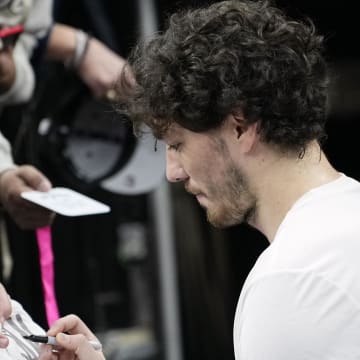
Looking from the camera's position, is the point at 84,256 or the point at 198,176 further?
the point at 84,256

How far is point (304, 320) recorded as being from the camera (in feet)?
4.51

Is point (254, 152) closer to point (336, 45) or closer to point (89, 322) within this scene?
point (89, 322)

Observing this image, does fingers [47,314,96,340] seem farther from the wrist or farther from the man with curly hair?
the wrist

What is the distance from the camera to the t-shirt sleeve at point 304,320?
1374 mm

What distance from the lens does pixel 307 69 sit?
1595 millimetres

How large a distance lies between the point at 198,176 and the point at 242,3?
29 cm

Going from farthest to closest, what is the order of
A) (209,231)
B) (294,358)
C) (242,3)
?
(209,231)
(242,3)
(294,358)

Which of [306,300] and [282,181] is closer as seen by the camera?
[306,300]

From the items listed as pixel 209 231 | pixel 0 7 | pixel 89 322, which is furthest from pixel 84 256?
pixel 0 7

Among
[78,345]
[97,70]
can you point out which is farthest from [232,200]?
[97,70]

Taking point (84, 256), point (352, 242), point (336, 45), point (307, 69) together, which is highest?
point (307, 69)

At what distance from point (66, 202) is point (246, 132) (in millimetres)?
436

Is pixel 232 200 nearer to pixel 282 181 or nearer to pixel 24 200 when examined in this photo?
pixel 282 181

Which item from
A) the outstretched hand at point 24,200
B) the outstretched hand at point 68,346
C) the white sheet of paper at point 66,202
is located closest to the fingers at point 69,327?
the outstretched hand at point 68,346
